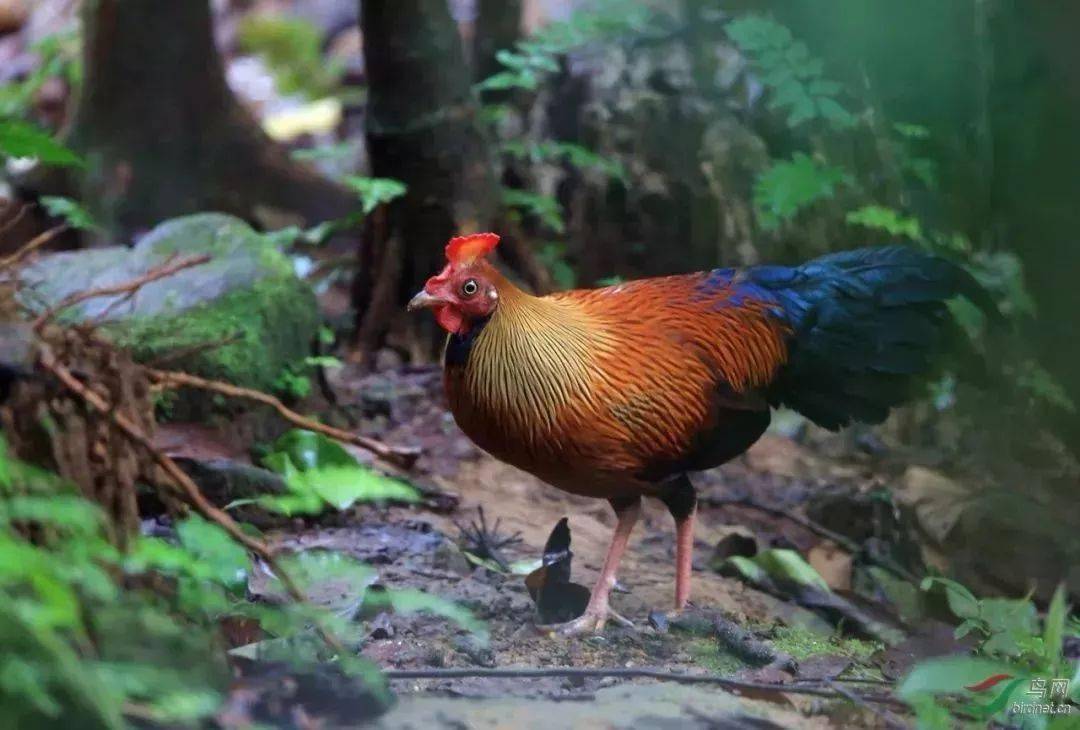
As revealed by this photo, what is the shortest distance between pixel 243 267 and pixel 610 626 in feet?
8.54

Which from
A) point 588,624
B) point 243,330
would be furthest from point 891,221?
point 243,330

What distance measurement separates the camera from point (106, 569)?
2.28 metres

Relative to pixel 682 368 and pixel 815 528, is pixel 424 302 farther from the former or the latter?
pixel 815 528

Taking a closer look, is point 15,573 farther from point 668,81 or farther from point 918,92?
point 668,81

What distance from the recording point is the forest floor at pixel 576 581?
119 inches

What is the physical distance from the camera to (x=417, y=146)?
21.7 feet

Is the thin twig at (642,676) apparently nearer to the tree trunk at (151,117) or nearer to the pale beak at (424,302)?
the pale beak at (424,302)

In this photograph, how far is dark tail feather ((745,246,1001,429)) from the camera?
464 cm

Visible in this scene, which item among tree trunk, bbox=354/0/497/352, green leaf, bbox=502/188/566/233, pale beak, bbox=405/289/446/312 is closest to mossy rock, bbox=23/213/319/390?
tree trunk, bbox=354/0/497/352

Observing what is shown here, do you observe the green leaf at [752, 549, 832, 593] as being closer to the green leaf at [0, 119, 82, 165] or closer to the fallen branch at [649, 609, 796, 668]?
the fallen branch at [649, 609, 796, 668]

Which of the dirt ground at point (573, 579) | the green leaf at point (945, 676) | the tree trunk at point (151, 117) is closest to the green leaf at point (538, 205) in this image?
the dirt ground at point (573, 579)

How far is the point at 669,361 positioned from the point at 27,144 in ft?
7.21

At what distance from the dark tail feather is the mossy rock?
2.19 metres

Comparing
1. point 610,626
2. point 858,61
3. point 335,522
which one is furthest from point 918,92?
point 335,522
